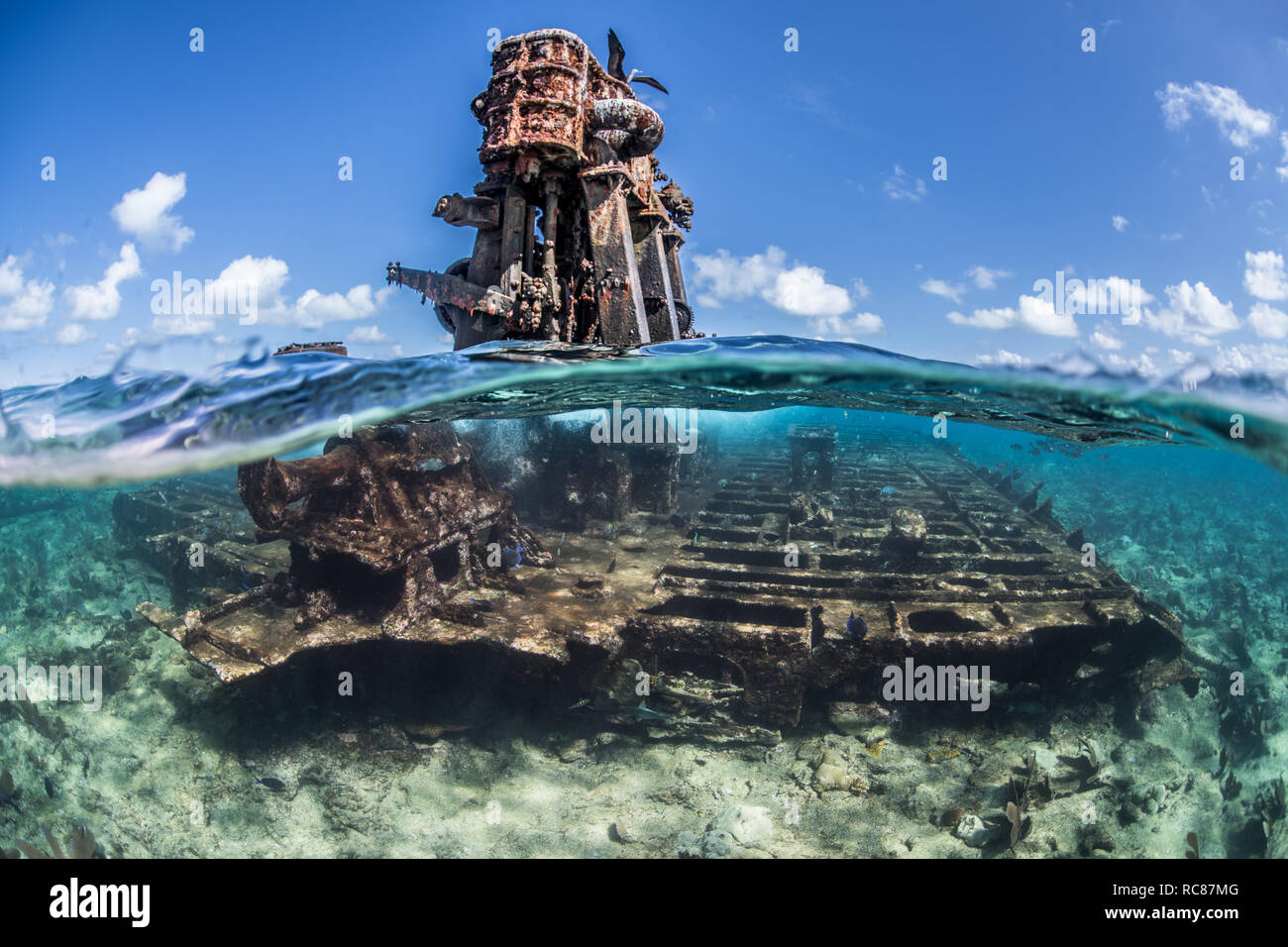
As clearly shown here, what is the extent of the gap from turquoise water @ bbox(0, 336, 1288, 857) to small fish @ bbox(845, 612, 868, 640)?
158cm

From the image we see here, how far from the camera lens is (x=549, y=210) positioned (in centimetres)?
1027

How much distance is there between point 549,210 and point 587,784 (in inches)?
381

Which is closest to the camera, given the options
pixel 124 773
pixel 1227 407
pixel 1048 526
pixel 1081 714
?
pixel 1227 407

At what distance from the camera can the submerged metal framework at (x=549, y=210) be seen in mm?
9352

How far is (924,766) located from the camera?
7.49 meters

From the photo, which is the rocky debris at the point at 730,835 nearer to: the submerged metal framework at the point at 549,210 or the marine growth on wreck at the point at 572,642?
the marine growth on wreck at the point at 572,642

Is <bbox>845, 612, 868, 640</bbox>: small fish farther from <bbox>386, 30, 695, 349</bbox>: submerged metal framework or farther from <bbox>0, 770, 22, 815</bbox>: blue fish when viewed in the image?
<bbox>0, 770, 22, 815</bbox>: blue fish

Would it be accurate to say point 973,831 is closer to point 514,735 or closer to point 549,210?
point 514,735

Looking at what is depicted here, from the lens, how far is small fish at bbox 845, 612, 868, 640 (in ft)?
25.6

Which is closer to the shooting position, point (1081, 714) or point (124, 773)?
point (124, 773)

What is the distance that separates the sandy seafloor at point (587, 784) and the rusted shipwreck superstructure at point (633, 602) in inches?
28.9
